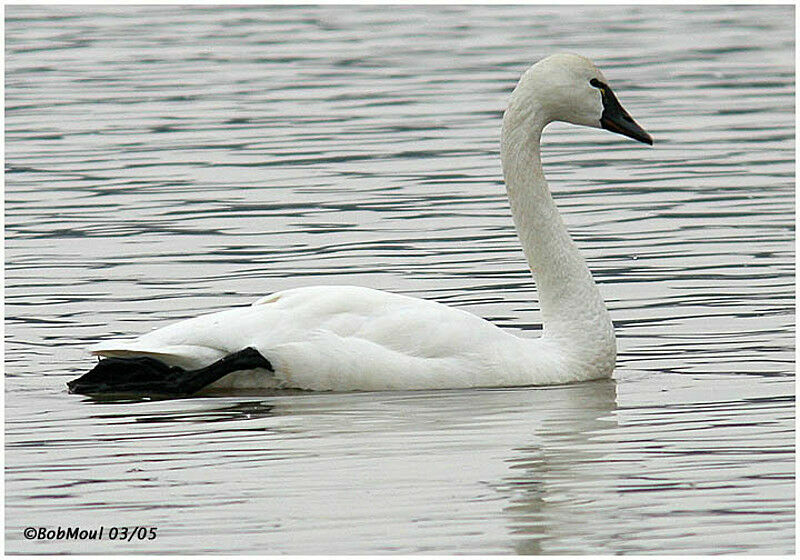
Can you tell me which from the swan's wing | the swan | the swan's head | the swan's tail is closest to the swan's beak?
the swan's head

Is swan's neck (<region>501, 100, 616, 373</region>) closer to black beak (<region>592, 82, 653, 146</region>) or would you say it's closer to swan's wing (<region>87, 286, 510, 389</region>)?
black beak (<region>592, 82, 653, 146</region>)

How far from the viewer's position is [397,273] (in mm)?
12805

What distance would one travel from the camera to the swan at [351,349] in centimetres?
982

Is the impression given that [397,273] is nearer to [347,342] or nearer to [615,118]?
[615,118]

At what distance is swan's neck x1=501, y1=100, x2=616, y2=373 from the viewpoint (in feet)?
33.7

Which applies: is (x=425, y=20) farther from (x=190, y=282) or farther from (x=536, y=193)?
(x=536, y=193)

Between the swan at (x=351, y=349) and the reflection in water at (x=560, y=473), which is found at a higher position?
the swan at (x=351, y=349)

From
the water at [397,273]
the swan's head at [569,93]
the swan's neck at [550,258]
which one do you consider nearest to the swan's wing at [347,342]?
the water at [397,273]

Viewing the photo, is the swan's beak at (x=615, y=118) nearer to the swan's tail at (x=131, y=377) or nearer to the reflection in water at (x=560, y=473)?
the reflection in water at (x=560, y=473)

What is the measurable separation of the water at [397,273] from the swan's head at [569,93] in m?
1.29

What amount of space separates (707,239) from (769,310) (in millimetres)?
→ 2257

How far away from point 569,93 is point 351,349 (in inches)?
74.9

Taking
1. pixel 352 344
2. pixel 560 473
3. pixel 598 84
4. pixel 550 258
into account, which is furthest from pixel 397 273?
pixel 560 473

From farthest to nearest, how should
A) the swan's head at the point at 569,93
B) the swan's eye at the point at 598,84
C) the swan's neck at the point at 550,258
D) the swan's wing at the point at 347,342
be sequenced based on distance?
1. the swan's eye at the point at 598,84
2. the swan's head at the point at 569,93
3. the swan's neck at the point at 550,258
4. the swan's wing at the point at 347,342
